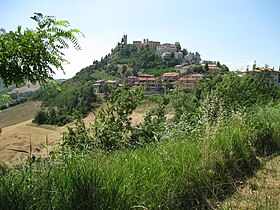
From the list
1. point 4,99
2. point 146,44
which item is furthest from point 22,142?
point 146,44

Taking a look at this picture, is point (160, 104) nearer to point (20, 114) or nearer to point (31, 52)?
point (31, 52)

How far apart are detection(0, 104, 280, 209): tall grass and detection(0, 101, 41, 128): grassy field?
82.3 m

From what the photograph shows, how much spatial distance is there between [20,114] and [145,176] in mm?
93372

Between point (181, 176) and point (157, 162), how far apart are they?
29cm

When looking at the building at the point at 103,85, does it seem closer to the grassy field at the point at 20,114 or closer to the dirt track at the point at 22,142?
the dirt track at the point at 22,142

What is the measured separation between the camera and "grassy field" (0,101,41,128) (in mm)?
80075

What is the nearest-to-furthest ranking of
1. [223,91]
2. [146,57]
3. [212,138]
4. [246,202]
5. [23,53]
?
[23,53]
[246,202]
[212,138]
[223,91]
[146,57]

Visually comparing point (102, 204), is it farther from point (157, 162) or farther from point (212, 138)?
point (212, 138)

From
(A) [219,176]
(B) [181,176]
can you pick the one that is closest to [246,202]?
(A) [219,176]

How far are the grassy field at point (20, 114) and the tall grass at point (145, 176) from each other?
82.3 meters

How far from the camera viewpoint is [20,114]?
288 ft

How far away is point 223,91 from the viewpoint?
29.1ft

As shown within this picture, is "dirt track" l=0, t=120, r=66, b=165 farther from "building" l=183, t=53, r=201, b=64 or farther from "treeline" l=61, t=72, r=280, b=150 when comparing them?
"building" l=183, t=53, r=201, b=64

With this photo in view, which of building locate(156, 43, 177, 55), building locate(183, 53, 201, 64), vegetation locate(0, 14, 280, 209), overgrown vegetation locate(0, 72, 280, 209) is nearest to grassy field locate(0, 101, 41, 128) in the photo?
building locate(156, 43, 177, 55)
